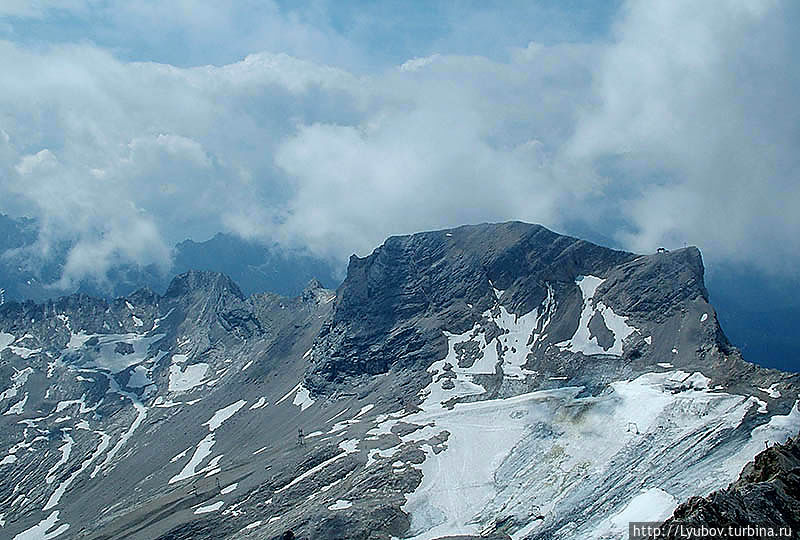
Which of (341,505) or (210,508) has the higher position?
(210,508)

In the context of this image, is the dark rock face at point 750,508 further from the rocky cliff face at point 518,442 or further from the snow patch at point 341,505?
the snow patch at point 341,505

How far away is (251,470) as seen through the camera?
150625 millimetres

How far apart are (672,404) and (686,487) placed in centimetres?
2689

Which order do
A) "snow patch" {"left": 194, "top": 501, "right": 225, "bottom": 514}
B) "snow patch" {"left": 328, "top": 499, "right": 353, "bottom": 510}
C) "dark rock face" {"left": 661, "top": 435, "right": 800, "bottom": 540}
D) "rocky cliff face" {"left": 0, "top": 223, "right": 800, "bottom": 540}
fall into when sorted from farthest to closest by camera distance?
"snow patch" {"left": 194, "top": 501, "right": 225, "bottom": 514} < "snow patch" {"left": 328, "top": 499, "right": 353, "bottom": 510} < "rocky cliff face" {"left": 0, "top": 223, "right": 800, "bottom": 540} < "dark rock face" {"left": 661, "top": 435, "right": 800, "bottom": 540}

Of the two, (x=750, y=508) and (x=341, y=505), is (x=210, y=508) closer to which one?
(x=341, y=505)

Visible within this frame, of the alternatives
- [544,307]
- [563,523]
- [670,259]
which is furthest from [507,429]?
[670,259]

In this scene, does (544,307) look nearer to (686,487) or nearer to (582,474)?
(582,474)

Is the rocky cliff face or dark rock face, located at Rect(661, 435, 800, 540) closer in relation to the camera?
dark rock face, located at Rect(661, 435, 800, 540)

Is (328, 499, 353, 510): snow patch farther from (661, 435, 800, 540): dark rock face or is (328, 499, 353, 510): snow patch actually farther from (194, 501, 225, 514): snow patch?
(661, 435, 800, 540): dark rock face

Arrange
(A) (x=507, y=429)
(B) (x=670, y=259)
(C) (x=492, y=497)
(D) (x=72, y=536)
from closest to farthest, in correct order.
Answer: (C) (x=492, y=497) → (A) (x=507, y=429) → (D) (x=72, y=536) → (B) (x=670, y=259)

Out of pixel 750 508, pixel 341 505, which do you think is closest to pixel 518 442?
pixel 341 505

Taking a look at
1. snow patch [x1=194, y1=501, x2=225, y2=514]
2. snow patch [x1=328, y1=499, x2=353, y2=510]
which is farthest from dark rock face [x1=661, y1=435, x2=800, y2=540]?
snow patch [x1=194, y1=501, x2=225, y2=514]

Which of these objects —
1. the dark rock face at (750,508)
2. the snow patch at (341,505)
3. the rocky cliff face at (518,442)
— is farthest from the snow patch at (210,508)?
the dark rock face at (750,508)

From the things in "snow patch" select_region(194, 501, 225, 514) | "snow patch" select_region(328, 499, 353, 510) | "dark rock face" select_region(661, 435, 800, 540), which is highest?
"dark rock face" select_region(661, 435, 800, 540)
